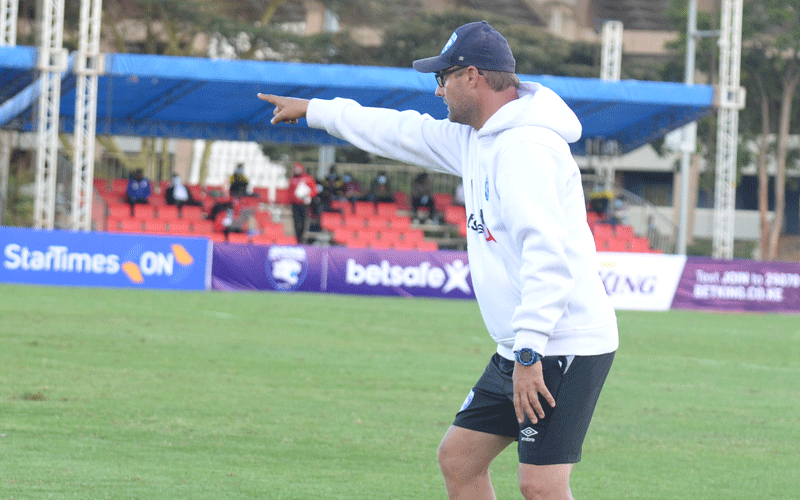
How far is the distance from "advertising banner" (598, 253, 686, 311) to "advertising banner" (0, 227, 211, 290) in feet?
27.7

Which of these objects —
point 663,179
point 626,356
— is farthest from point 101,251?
point 663,179

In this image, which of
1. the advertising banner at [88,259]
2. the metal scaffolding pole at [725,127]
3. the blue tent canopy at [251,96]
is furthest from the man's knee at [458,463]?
the metal scaffolding pole at [725,127]

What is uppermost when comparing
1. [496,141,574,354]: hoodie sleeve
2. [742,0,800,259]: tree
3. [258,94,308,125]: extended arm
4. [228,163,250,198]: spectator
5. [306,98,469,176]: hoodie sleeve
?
[742,0,800,259]: tree

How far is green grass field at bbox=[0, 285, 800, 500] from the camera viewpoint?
19.4ft

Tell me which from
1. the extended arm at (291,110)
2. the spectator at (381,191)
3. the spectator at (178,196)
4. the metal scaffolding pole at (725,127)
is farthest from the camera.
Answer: the spectator at (381,191)

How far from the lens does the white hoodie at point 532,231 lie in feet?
10.8

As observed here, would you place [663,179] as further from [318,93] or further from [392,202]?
[318,93]

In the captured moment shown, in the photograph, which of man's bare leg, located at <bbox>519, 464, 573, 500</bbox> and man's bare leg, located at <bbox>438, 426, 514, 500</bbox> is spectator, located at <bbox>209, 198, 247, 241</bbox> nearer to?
man's bare leg, located at <bbox>438, 426, 514, 500</bbox>

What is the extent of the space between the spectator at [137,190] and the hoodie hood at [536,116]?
952 inches

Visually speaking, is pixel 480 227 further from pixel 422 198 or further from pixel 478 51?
pixel 422 198

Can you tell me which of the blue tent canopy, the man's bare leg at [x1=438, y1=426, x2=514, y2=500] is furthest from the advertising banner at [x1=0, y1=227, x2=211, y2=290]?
the man's bare leg at [x1=438, y1=426, x2=514, y2=500]

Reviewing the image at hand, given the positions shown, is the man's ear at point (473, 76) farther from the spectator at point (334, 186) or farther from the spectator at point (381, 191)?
the spectator at point (381, 191)

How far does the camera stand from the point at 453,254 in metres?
21.7

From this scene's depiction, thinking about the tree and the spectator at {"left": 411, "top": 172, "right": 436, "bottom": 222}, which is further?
the tree
